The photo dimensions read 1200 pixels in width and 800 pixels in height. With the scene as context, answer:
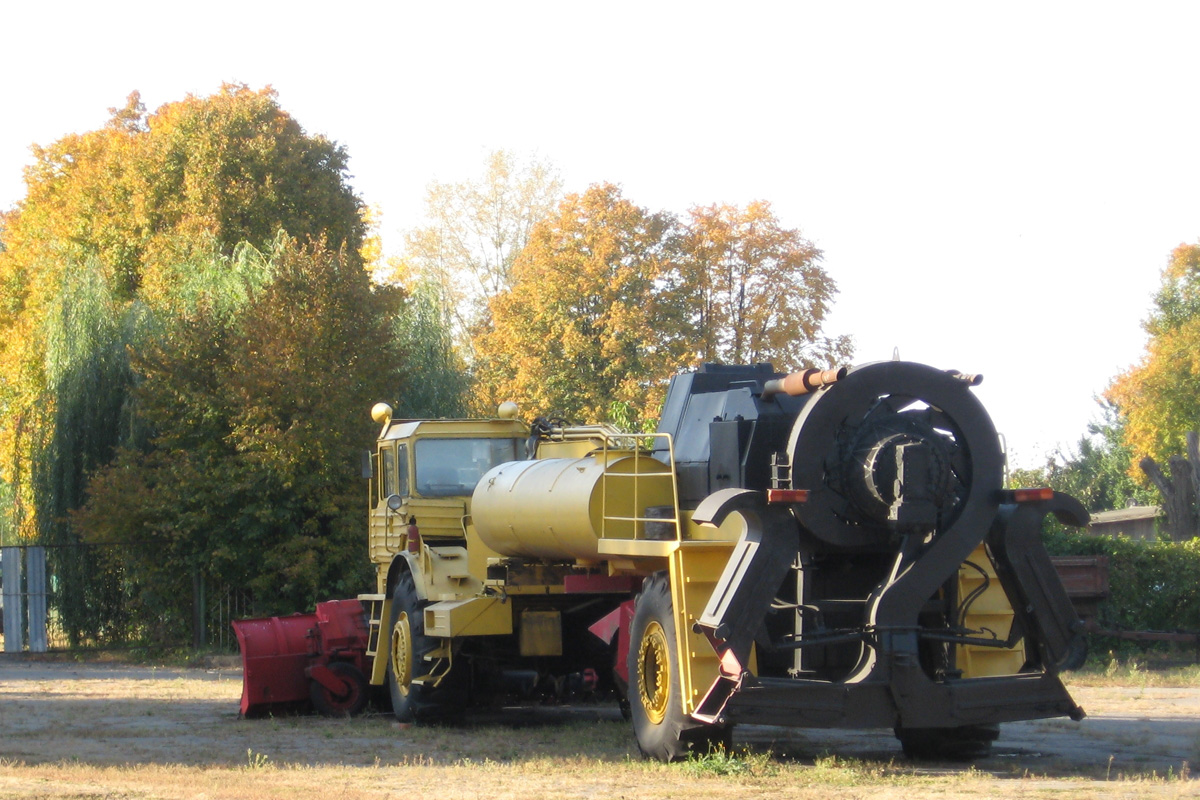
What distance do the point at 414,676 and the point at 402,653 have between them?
1.89 feet

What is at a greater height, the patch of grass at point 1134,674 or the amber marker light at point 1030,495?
the amber marker light at point 1030,495

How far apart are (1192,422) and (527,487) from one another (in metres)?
44.3

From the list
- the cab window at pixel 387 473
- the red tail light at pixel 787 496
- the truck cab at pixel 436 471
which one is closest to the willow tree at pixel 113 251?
the cab window at pixel 387 473

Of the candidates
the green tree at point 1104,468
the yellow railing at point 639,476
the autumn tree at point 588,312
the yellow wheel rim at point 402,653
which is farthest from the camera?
the green tree at point 1104,468

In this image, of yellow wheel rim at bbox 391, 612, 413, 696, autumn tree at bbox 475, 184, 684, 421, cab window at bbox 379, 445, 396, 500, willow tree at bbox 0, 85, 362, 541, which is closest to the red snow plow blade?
yellow wheel rim at bbox 391, 612, 413, 696

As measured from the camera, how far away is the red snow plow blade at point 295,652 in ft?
46.9

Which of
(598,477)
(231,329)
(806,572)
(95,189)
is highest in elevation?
(95,189)

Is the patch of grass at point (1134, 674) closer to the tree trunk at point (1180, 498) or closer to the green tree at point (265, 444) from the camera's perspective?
the tree trunk at point (1180, 498)

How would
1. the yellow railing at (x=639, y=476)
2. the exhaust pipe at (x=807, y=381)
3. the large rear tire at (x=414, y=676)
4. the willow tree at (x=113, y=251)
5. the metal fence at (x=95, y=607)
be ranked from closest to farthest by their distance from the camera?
the exhaust pipe at (x=807, y=381), the yellow railing at (x=639, y=476), the large rear tire at (x=414, y=676), the metal fence at (x=95, y=607), the willow tree at (x=113, y=251)

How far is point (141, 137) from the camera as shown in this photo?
3412 cm

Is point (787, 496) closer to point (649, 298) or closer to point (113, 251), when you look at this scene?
point (113, 251)

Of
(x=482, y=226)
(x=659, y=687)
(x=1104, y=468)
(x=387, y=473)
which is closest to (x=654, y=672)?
(x=659, y=687)

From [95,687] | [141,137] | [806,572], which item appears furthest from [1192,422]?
[806,572]

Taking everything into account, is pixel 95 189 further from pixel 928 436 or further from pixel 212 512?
pixel 928 436
